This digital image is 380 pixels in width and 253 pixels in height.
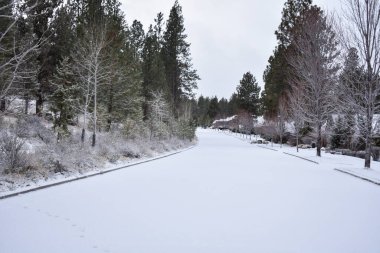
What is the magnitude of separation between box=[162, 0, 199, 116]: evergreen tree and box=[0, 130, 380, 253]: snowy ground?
44985mm

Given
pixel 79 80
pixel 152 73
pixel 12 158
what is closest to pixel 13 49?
pixel 12 158

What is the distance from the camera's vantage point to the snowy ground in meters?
5.16

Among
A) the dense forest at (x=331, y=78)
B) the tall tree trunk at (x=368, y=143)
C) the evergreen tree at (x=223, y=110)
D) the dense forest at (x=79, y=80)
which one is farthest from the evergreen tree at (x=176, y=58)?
the evergreen tree at (x=223, y=110)

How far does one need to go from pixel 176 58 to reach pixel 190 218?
5170 centimetres

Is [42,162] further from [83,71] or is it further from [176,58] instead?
[176,58]

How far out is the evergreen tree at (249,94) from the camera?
8619cm

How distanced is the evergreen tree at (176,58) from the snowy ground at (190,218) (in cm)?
4498

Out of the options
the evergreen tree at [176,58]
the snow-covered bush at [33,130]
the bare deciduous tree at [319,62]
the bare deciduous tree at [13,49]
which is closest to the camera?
the bare deciduous tree at [13,49]

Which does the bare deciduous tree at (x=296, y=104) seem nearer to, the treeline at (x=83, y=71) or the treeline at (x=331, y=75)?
the treeline at (x=331, y=75)

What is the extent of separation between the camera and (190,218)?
6688 mm

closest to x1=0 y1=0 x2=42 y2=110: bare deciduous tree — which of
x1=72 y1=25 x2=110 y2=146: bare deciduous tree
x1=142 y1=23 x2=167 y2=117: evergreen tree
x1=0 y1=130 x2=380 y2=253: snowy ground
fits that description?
x1=0 y1=130 x2=380 y2=253: snowy ground

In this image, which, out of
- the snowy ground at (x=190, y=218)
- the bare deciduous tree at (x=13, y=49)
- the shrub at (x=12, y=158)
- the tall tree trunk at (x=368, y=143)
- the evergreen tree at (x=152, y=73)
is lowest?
the snowy ground at (x=190, y=218)

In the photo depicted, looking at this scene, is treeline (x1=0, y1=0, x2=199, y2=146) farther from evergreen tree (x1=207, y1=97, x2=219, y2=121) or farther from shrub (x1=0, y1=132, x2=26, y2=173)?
evergreen tree (x1=207, y1=97, x2=219, y2=121)

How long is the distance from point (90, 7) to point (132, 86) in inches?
308
